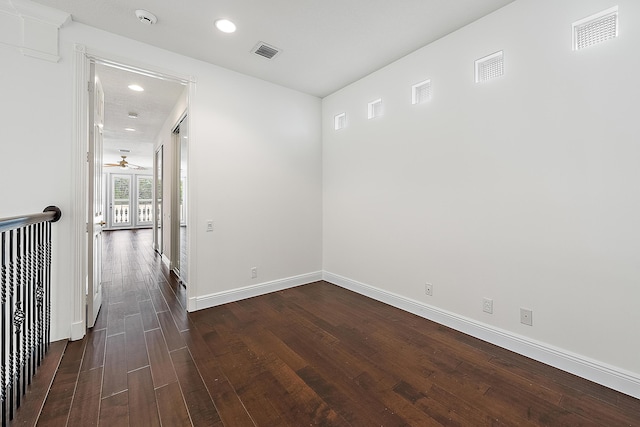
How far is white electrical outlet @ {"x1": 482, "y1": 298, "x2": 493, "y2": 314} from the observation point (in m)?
2.40

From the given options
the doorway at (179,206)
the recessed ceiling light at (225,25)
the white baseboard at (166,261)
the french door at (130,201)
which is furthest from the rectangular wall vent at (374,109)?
the french door at (130,201)

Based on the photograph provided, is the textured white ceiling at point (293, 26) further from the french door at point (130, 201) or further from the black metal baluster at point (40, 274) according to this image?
the french door at point (130, 201)

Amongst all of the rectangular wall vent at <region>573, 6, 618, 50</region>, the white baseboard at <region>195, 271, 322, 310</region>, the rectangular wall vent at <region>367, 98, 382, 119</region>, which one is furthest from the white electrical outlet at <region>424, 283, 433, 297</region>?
the rectangular wall vent at <region>573, 6, 618, 50</region>

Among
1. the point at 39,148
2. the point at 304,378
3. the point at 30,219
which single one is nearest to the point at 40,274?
the point at 30,219

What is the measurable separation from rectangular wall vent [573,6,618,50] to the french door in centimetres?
1274

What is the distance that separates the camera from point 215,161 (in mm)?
3209

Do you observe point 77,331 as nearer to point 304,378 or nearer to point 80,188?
point 80,188

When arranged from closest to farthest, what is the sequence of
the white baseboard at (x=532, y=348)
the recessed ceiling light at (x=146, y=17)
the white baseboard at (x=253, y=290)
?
the white baseboard at (x=532, y=348) < the recessed ceiling light at (x=146, y=17) < the white baseboard at (x=253, y=290)

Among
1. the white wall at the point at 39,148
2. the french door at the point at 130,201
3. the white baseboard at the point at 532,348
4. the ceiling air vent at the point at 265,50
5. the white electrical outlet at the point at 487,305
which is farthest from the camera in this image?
the french door at the point at 130,201

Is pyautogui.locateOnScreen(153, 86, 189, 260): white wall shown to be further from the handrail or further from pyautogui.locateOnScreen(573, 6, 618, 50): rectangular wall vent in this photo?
pyautogui.locateOnScreen(573, 6, 618, 50): rectangular wall vent

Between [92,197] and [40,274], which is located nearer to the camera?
[40,274]

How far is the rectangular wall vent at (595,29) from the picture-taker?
1.82 metres

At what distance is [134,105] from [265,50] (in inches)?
114

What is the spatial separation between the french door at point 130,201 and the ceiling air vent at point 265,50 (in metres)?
10.4
